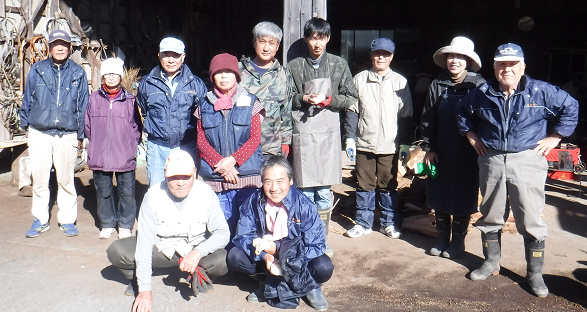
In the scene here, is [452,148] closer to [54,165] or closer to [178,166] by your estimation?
[178,166]

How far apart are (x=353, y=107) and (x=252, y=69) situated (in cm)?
104

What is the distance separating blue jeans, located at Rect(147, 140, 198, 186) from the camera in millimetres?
4301

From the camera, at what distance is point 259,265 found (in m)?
3.50

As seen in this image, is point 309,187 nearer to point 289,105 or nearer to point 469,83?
point 289,105

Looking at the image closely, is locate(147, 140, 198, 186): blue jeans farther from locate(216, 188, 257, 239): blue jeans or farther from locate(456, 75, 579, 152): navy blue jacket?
locate(456, 75, 579, 152): navy blue jacket

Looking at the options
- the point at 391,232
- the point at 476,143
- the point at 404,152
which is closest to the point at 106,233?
the point at 391,232

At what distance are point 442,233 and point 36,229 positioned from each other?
357 centimetres

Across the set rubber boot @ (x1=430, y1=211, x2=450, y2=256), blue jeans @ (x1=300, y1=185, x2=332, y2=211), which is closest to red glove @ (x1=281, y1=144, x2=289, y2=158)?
blue jeans @ (x1=300, y1=185, x2=332, y2=211)

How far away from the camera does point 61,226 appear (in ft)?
16.0

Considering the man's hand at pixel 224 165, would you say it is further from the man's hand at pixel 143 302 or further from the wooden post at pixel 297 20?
the wooden post at pixel 297 20

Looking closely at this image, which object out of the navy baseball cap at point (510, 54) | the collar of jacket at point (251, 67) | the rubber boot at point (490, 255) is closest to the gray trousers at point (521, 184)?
the rubber boot at point (490, 255)

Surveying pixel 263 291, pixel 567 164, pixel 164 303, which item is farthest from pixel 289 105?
pixel 567 164

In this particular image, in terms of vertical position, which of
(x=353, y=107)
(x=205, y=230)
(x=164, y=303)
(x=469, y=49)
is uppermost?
(x=469, y=49)

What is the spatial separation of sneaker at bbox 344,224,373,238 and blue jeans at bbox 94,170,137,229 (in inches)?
76.9
